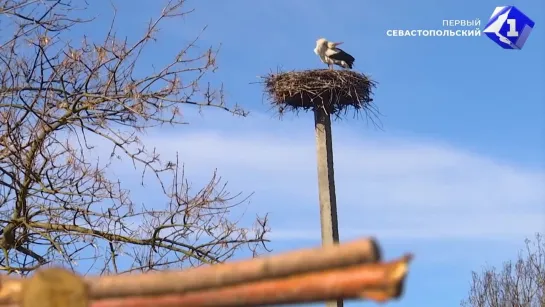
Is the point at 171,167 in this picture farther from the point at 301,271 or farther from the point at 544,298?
the point at 544,298

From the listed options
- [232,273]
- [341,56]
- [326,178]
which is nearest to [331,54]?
[341,56]

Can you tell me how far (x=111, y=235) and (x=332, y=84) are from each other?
11.2 feet

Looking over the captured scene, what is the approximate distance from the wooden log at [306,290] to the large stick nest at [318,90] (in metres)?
5.73

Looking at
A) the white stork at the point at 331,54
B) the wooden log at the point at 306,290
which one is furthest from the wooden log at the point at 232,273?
the white stork at the point at 331,54

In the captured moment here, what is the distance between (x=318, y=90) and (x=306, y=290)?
5.85 meters

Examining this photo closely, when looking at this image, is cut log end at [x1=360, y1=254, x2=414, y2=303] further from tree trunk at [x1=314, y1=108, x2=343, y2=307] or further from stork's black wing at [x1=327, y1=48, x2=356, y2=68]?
stork's black wing at [x1=327, y1=48, x2=356, y2=68]

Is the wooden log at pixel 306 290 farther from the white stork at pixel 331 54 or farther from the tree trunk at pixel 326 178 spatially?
the white stork at pixel 331 54

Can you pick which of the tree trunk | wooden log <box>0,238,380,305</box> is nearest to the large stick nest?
the tree trunk

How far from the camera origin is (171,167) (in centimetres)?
387

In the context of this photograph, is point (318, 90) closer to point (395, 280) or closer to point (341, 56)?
point (341, 56)

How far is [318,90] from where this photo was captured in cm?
678

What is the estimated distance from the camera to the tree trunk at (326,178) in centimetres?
629

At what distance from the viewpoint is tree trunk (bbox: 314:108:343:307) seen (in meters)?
6.29

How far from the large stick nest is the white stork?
1.24ft
